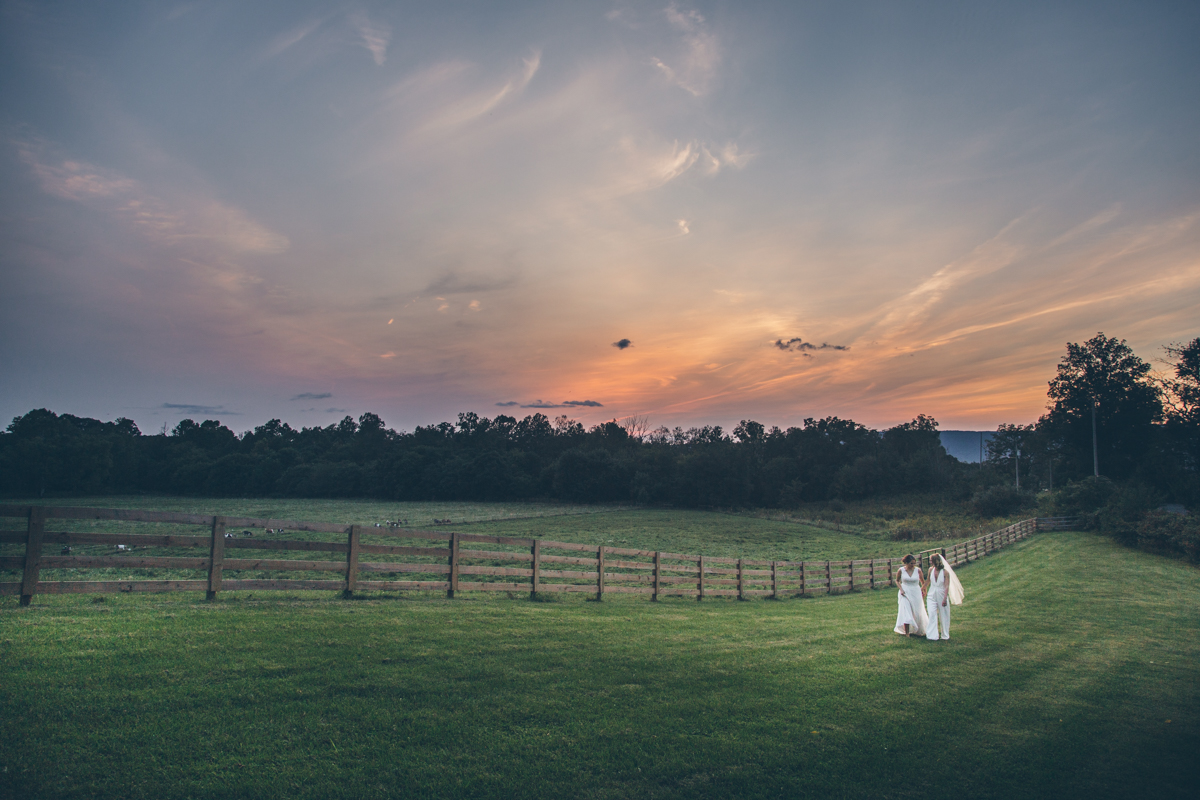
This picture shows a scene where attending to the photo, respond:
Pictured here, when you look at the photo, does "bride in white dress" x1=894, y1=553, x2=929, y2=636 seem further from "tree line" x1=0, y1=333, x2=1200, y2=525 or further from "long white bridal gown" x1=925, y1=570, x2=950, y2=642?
"tree line" x1=0, y1=333, x2=1200, y2=525

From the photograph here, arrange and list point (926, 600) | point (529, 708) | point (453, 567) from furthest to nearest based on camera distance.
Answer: point (926, 600)
point (453, 567)
point (529, 708)

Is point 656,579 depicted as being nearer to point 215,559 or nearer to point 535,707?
point 535,707

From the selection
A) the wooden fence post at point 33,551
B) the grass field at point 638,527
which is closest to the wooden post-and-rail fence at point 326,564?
the wooden fence post at point 33,551

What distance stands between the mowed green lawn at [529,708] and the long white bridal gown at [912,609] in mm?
1505

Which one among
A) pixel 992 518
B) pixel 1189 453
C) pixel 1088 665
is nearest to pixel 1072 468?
pixel 1189 453

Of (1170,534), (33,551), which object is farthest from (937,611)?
(1170,534)

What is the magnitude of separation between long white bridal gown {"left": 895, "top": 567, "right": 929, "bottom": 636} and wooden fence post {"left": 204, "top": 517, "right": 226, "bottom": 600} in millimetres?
13039

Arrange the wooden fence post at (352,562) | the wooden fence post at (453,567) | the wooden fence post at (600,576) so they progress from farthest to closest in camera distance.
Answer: the wooden fence post at (600,576) → the wooden fence post at (453,567) → the wooden fence post at (352,562)

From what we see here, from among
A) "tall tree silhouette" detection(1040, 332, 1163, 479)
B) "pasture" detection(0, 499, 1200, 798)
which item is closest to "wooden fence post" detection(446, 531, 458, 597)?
"pasture" detection(0, 499, 1200, 798)

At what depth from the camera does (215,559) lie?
945 centimetres

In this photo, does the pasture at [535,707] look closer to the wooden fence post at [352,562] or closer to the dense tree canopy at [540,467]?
the wooden fence post at [352,562]

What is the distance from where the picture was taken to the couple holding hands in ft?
41.7

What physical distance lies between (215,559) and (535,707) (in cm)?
621

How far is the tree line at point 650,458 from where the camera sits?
56875 mm
